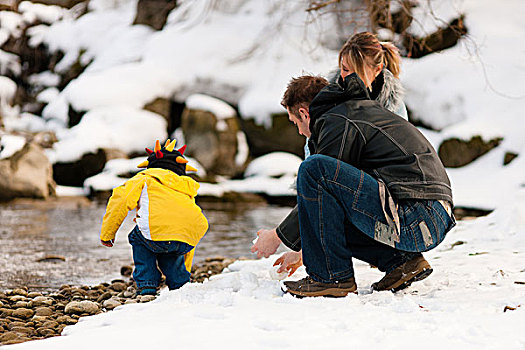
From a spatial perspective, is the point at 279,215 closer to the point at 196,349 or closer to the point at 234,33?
the point at 196,349

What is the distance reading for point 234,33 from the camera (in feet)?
38.1

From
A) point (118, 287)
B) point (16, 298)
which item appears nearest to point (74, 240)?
point (118, 287)

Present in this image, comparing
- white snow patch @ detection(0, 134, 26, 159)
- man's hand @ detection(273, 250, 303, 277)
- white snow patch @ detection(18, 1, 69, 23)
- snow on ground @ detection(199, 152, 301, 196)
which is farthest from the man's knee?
white snow patch @ detection(18, 1, 69, 23)

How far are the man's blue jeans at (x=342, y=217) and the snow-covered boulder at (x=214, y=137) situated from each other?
24.1ft

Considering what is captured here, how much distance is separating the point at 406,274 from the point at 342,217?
33 centimetres

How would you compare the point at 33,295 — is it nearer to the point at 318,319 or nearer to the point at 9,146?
the point at 318,319

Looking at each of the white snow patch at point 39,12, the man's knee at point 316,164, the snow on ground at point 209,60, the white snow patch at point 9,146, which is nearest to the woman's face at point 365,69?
the man's knee at point 316,164

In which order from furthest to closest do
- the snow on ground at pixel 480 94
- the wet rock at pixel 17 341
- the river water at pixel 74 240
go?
the snow on ground at pixel 480 94 → the river water at pixel 74 240 → the wet rock at pixel 17 341

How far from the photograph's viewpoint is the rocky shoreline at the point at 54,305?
1.89 metres

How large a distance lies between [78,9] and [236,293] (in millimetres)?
15114

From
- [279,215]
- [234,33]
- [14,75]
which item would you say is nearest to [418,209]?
[279,215]

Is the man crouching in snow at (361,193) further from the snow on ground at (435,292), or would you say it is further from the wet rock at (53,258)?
the wet rock at (53,258)

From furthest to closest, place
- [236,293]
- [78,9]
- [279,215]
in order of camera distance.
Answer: [78,9] < [279,215] < [236,293]

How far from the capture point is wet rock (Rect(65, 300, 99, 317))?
7.38 ft
